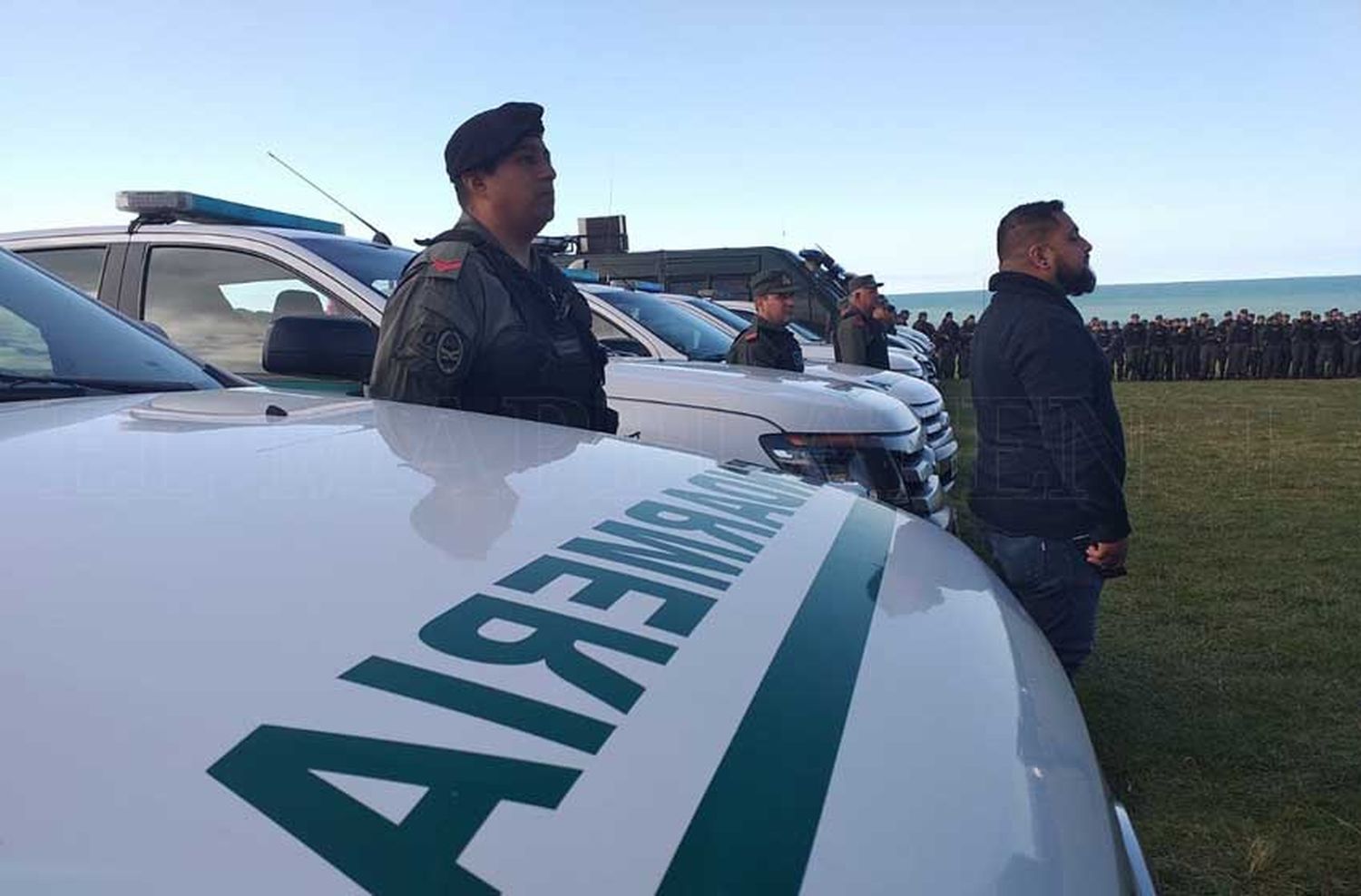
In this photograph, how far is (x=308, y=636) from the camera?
0.84 metres

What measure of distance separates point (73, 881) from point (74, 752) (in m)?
0.12

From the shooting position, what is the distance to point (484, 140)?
8.11 ft

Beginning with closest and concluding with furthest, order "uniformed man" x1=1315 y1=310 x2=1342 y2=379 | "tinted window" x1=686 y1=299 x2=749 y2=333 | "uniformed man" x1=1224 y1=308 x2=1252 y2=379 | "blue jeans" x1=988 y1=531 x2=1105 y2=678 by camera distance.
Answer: "blue jeans" x1=988 y1=531 x2=1105 y2=678 < "tinted window" x1=686 y1=299 x2=749 y2=333 < "uniformed man" x1=1315 y1=310 x2=1342 y2=379 < "uniformed man" x1=1224 y1=308 x2=1252 y2=379

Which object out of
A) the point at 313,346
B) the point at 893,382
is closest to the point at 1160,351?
the point at 893,382

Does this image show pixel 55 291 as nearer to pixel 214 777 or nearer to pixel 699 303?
pixel 214 777

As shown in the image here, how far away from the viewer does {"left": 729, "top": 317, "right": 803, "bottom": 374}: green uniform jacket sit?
16.1 feet

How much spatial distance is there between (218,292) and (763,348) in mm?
2463

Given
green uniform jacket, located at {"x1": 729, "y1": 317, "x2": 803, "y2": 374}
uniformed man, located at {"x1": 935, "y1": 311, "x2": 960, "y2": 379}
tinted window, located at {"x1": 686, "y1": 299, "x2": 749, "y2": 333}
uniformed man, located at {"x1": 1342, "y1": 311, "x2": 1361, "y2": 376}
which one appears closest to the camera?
green uniform jacket, located at {"x1": 729, "y1": 317, "x2": 803, "y2": 374}

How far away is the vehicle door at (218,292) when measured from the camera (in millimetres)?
3311

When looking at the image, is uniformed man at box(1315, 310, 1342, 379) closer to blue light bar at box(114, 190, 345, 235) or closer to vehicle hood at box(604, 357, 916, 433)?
vehicle hood at box(604, 357, 916, 433)

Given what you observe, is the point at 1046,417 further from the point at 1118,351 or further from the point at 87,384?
the point at 1118,351

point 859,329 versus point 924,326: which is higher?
point 859,329

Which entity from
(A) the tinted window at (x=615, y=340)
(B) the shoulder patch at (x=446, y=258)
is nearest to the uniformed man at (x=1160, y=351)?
(A) the tinted window at (x=615, y=340)

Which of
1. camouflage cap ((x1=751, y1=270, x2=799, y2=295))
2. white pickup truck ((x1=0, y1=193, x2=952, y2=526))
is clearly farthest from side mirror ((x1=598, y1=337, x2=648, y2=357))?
white pickup truck ((x1=0, y1=193, x2=952, y2=526))
